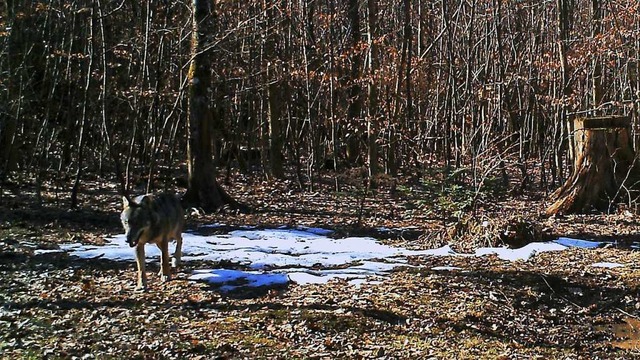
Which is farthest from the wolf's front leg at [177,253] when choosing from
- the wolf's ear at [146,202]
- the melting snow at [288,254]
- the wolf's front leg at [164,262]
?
the wolf's ear at [146,202]

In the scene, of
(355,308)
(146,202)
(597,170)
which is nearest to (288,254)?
(146,202)

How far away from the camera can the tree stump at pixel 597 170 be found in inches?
631

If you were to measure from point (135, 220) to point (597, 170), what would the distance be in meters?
11.2

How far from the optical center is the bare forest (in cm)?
780

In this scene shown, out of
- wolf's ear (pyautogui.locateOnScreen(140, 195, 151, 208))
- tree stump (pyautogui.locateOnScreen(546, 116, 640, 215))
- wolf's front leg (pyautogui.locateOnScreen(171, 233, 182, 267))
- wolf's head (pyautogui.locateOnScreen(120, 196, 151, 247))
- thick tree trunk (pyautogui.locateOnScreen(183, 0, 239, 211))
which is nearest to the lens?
wolf's head (pyautogui.locateOnScreen(120, 196, 151, 247))

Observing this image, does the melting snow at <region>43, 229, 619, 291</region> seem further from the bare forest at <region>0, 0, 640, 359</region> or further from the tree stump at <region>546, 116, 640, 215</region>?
the tree stump at <region>546, 116, 640, 215</region>

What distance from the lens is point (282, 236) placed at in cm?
1349

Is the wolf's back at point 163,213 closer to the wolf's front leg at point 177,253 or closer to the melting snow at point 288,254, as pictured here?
the wolf's front leg at point 177,253

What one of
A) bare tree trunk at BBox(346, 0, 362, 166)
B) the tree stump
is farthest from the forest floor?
bare tree trunk at BBox(346, 0, 362, 166)

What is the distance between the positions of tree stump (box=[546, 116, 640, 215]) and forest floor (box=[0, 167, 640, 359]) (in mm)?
2522

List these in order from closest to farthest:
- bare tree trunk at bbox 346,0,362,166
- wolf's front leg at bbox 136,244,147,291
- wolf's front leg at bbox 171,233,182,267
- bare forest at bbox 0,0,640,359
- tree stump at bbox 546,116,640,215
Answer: bare forest at bbox 0,0,640,359
wolf's front leg at bbox 136,244,147,291
wolf's front leg at bbox 171,233,182,267
tree stump at bbox 546,116,640,215
bare tree trunk at bbox 346,0,362,166

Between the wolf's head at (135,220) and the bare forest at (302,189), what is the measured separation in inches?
30.3

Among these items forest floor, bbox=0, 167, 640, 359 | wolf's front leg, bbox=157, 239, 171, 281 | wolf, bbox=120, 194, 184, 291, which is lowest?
forest floor, bbox=0, 167, 640, 359

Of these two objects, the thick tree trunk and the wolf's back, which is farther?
the thick tree trunk
